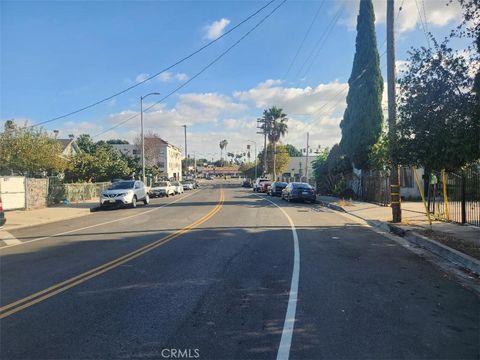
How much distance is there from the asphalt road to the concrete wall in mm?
14621

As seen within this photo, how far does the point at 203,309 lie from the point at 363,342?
6.87 feet

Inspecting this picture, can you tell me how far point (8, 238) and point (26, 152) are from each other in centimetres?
1954

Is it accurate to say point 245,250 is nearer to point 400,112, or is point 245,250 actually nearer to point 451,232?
point 400,112

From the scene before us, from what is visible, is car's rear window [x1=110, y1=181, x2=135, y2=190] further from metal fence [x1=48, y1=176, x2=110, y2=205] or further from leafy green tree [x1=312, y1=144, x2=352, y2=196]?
leafy green tree [x1=312, y1=144, x2=352, y2=196]

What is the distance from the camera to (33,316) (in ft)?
18.5

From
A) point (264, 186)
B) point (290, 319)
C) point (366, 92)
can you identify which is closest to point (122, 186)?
point (366, 92)

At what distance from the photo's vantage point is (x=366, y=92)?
30.7 m

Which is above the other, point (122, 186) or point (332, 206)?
point (122, 186)

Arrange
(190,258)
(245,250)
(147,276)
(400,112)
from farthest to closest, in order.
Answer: (400,112) < (245,250) < (190,258) < (147,276)

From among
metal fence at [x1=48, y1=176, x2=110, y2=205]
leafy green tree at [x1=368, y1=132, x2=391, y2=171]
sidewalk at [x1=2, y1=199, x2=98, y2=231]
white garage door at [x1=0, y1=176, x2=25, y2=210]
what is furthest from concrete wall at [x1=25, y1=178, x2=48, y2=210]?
leafy green tree at [x1=368, y1=132, x2=391, y2=171]

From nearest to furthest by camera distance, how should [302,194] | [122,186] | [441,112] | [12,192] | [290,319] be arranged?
[290,319]
[441,112]
[12,192]
[122,186]
[302,194]

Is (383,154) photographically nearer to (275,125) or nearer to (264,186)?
(264,186)

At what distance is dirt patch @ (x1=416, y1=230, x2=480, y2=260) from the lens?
980cm

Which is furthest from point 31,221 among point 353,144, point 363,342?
point 353,144
